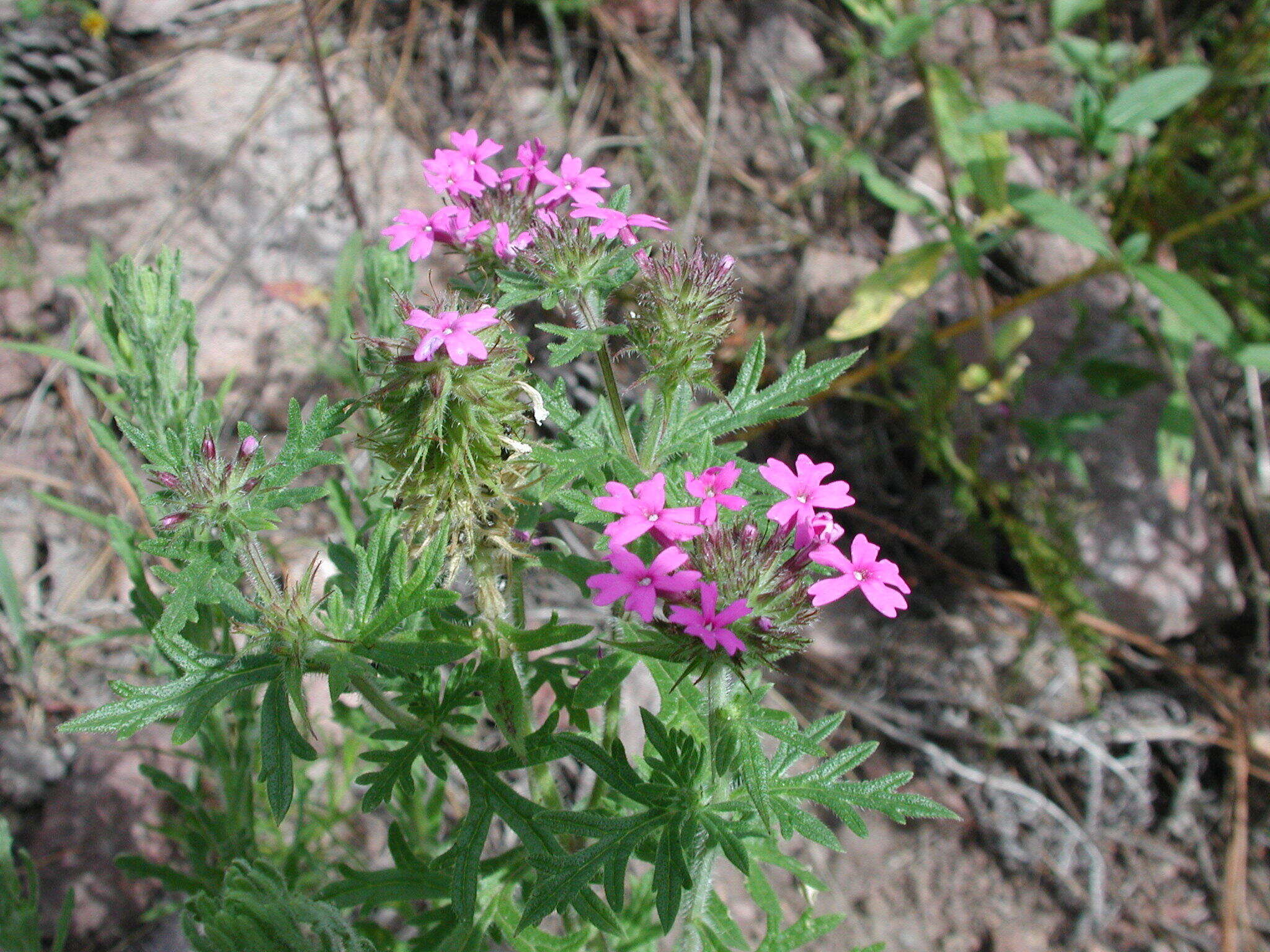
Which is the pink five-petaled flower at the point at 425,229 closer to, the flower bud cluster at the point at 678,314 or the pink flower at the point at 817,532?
the flower bud cluster at the point at 678,314

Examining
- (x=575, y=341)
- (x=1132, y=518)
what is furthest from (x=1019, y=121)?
(x=575, y=341)

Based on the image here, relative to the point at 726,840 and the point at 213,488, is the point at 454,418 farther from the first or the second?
the point at 726,840

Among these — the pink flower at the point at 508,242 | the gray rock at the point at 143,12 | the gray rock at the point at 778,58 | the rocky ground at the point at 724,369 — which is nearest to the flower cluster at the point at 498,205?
the pink flower at the point at 508,242

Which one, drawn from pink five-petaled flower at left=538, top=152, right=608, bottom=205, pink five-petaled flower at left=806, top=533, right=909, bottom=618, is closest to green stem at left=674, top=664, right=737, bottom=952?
pink five-petaled flower at left=806, top=533, right=909, bottom=618

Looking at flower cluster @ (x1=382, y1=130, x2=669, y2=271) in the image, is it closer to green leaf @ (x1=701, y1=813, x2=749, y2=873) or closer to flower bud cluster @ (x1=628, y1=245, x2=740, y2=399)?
flower bud cluster @ (x1=628, y1=245, x2=740, y2=399)

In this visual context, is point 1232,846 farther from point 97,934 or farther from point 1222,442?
point 97,934

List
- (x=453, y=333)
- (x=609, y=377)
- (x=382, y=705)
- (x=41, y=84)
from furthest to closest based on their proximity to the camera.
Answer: (x=41, y=84)
(x=609, y=377)
(x=382, y=705)
(x=453, y=333)
